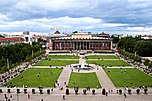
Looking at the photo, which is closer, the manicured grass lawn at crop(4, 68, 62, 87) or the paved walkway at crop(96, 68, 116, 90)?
the paved walkway at crop(96, 68, 116, 90)

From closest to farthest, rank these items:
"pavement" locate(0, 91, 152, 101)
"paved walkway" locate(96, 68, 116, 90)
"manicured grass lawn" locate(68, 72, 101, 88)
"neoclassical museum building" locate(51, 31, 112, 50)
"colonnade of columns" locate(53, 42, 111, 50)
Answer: "pavement" locate(0, 91, 152, 101), "paved walkway" locate(96, 68, 116, 90), "manicured grass lawn" locate(68, 72, 101, 88), "neoclassical museum building" locate(51, 31, 112, 50), "colonnade of columns" locate(53, 42, 111, 50)

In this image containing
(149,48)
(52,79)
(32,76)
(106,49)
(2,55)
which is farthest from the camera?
(106,49)

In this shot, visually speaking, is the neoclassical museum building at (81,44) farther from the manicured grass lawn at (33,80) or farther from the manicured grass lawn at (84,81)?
the manicured grass lawn at (84,81)

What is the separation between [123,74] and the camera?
217 ft

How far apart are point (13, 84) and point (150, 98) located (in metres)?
30.4

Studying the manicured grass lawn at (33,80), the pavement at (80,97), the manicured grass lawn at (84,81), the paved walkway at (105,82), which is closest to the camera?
the pavement at (80,97)

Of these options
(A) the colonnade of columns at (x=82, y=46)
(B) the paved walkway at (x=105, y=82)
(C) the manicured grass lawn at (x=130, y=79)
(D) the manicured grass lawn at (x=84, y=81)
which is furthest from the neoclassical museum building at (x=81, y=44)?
(D) the manicured grass lawn at (x=84, y=81)

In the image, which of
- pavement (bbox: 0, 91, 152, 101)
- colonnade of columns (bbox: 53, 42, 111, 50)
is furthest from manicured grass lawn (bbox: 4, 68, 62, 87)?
colonnade of columns (bbox: 53, 42, 111, 50)

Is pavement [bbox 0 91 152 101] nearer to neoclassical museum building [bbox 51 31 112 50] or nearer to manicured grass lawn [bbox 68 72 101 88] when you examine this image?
manicured grass lawn [bbox 68 72 101 88]

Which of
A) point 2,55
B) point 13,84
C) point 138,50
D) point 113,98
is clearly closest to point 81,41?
point 138,50

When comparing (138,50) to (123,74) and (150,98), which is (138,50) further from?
(150,98)

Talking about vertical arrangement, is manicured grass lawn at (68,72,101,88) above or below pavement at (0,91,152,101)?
below

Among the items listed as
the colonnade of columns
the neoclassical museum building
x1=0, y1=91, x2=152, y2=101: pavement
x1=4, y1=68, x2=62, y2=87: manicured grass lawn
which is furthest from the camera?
the colonnade of columns

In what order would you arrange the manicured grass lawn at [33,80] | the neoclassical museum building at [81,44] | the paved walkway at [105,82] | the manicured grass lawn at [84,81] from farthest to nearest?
the neoclassical museum building at [81,44]
the manicured grass lawn at [33,80]
the manicured grass lawn at [84,81]
the paved walkway at [105,82]
